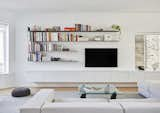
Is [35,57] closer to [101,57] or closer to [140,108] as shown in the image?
[101,57]

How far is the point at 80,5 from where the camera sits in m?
5.89

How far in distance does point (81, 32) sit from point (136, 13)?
2069 mm

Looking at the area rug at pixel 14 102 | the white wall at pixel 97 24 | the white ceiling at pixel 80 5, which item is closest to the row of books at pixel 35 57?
the white wall at pixel 97 24

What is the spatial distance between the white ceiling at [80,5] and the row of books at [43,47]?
3.89 feet

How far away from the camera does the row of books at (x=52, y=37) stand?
21.6ft

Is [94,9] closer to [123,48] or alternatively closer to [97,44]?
[97,44]

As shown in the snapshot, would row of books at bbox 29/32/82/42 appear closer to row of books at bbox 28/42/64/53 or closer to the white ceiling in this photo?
row of books at bbox 28/42/64/53

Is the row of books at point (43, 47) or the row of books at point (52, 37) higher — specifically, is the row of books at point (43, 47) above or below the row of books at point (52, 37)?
below

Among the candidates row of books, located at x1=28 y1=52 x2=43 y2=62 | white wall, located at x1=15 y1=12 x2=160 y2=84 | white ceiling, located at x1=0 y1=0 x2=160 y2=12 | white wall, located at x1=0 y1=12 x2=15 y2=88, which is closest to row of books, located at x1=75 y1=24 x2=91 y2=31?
white wall, located at x1=15 y1=12 x2=160 y2=84

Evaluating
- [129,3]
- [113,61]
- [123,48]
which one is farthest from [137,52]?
[129,3]

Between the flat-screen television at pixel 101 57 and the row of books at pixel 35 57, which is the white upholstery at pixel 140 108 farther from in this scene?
the row of books at pixel 35 57

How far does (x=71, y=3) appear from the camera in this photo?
5691 millimetres

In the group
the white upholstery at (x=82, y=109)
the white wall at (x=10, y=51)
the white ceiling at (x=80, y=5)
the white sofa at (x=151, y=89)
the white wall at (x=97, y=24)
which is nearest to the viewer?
the white upholstery at (x=82, y=109)

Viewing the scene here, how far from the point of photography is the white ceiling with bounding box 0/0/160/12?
549 cm
